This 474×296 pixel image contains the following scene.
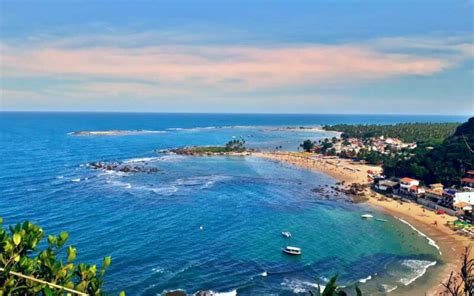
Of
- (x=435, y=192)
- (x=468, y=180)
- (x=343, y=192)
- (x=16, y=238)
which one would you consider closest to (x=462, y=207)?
(x=435, y=192)

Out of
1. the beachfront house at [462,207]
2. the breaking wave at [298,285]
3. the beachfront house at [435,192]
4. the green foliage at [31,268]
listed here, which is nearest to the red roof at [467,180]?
the beachfront house at [435,192]

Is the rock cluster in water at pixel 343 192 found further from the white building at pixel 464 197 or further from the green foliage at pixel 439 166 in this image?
the white building at pixel 464 197

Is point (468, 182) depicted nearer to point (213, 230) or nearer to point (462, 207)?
point (462, 207)

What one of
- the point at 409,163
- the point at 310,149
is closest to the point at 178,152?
the point at 310,149

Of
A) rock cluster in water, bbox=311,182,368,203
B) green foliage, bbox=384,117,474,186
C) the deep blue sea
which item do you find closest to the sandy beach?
the deep blue sea

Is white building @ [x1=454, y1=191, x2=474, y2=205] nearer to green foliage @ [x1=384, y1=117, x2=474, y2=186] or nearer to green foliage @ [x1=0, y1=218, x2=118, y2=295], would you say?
green foliage @ [x1=384, y1=117, x2=474, y2=186]

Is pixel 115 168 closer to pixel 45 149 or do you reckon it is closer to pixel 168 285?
Result: pixel 45 149
